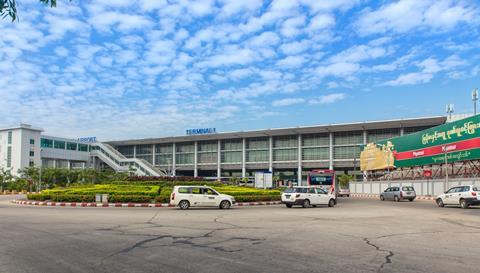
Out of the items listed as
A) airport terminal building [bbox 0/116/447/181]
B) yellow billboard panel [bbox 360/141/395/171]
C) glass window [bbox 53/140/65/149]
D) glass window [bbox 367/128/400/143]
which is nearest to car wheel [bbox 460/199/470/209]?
yellow billboard panel [bbox 360/141/395/171]

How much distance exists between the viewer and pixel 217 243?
12.1 metres

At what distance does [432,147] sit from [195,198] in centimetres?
3588

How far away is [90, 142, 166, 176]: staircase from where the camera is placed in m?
110

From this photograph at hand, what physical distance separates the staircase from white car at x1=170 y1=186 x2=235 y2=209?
79204mm

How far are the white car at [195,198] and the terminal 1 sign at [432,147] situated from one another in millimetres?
28148

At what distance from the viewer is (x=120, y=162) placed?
4624 inches

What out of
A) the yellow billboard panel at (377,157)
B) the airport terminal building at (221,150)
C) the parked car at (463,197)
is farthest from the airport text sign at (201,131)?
the parked car at (463,197)

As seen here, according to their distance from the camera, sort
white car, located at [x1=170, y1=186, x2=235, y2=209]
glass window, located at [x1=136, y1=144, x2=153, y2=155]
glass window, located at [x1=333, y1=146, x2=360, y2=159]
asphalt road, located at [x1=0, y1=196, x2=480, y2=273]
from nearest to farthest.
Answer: asphalt road, located at [x1=0, y1=196, x2=480, y2=273], white car, located at [x1=170, y1=186, x2=235, y2=209], glass window, located at [x1=333, y1=146, x2=360, y2=159], glass window, located at [x1=136, y1=144, x2=153, y2=155]

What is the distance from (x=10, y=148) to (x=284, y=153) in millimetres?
62129

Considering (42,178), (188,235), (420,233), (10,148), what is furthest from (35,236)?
(10,148)

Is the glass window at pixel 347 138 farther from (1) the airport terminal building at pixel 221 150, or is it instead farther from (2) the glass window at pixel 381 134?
(2) the glass window at pixel 381 134

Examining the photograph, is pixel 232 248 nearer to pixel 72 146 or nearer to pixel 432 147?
pixel 432 147

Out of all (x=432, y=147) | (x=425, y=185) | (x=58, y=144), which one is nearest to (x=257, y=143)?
(x=58, y=144)

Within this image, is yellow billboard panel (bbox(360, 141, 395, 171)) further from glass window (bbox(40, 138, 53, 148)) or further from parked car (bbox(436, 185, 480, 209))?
glass window (bbox(40, 138, 53, 148))
